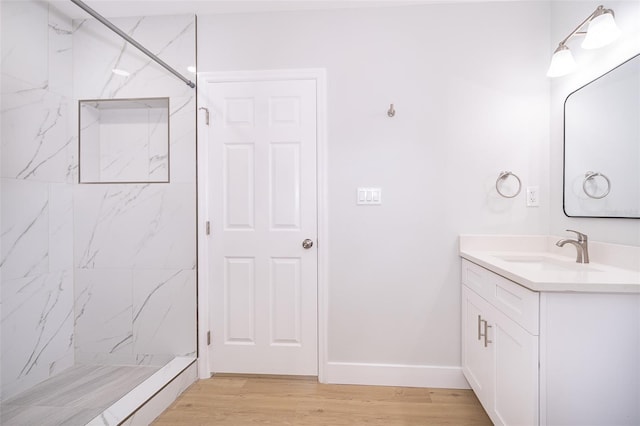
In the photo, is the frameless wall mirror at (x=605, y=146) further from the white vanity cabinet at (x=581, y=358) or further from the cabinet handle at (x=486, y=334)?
the cabinet handle at (x=486, y=334)

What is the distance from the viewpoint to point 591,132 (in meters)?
1.77

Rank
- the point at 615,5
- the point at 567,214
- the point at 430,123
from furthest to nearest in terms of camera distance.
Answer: the point at 430,123, the point at 567,214, the point at 615,5

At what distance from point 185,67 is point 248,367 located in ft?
7.12

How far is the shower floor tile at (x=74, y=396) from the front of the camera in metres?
1.77

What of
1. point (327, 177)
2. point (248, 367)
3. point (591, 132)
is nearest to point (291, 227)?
point (327, 177)

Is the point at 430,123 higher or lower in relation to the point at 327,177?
higher

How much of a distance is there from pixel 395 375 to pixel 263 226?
1.35 m

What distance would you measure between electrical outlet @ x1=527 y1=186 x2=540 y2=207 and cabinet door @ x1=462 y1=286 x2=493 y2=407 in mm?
706

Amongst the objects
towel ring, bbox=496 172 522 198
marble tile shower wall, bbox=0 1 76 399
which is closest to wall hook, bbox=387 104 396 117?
towel ring, bbox=496 172 522 198

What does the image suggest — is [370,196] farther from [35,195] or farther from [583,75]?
[35,195]

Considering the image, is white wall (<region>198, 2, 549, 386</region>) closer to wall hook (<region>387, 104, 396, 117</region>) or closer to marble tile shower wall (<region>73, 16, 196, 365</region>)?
wall hook (<region>387, 104, 396, 117</region>)

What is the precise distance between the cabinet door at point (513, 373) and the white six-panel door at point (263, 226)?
113cm

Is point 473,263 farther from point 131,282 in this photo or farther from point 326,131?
point 131,282

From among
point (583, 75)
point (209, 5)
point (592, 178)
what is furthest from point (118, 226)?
point (583, 75)
